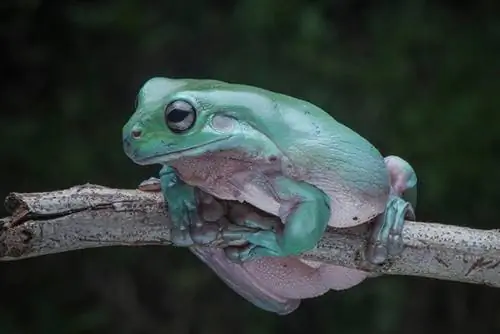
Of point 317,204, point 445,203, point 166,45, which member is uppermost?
point 166,45

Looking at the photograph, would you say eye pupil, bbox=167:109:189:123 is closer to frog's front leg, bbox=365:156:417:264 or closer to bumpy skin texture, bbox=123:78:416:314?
bumpy skin texture, bbox=123:78:416:314

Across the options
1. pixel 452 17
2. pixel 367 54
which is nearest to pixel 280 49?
pixel 367 54

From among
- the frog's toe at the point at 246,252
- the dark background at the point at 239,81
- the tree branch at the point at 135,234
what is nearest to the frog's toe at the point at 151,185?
the tree branch at the point at 135,234

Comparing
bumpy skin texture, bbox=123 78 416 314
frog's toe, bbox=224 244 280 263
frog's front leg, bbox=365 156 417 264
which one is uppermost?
bumpy skin texture, bbox=123 78 416 314

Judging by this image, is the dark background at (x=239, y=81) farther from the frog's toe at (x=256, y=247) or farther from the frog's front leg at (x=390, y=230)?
the frog's toe at (x=256, y=247)

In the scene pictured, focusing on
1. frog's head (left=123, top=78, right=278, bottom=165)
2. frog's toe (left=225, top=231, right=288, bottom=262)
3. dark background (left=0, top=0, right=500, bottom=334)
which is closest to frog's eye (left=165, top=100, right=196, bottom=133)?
frog's head (left=123, top=78, right=278, bottom=165)

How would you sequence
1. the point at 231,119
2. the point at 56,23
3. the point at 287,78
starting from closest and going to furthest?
the point at 231,119 → the point at 287,78 → the point at 56,23

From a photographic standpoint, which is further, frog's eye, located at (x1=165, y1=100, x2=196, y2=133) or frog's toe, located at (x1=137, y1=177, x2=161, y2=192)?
frog's toe, located at (x1=137, y1=177, x2=161, y2=192)

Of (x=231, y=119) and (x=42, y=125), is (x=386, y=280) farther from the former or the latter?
(x=231, y=119)
